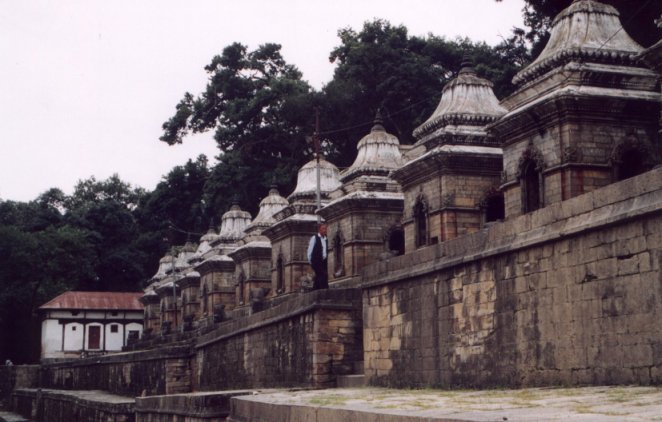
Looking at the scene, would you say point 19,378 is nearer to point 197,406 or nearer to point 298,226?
point 298,226

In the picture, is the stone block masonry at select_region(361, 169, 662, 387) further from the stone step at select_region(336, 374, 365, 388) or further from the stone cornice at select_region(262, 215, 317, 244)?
the stone cornice at select_region(262, 215, 317, 244)

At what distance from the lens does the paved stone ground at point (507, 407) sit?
Result: 7.11 m

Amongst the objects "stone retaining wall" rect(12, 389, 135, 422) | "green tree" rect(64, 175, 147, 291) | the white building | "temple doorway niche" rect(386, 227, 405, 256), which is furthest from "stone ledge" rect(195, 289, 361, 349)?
"green tree" rect(64, 175, 147, 291)

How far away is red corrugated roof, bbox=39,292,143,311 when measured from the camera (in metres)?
54.2

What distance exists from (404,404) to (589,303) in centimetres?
249

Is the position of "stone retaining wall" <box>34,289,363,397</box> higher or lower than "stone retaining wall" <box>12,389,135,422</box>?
higher

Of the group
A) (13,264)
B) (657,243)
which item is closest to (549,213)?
(657,243)

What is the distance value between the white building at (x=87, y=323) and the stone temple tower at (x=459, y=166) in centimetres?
3669

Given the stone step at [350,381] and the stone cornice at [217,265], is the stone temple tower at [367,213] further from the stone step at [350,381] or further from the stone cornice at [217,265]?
the stone cornice at [217,265]

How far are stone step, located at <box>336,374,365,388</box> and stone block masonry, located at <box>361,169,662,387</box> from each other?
616 millimetres

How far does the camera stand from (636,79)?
16.0 m

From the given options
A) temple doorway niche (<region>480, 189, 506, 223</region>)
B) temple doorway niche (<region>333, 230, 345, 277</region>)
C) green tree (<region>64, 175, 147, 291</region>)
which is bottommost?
temple doorway niche (<region>333, 230, 345, 277</region>)

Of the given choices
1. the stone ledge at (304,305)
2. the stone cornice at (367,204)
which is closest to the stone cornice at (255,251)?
the stone cornice at (367,204)

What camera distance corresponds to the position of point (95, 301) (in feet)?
183
